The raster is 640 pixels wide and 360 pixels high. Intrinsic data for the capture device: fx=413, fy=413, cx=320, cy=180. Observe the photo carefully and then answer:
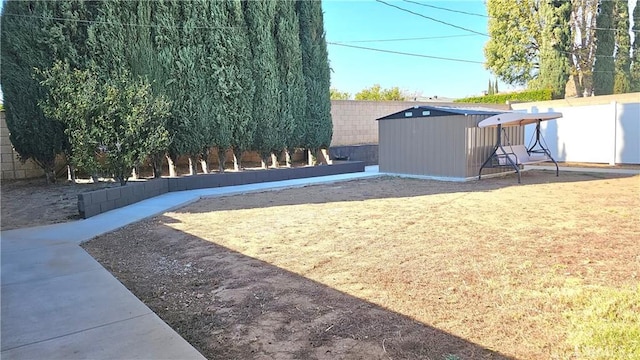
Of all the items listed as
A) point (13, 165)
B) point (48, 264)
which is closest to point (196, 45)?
point (13, 165)

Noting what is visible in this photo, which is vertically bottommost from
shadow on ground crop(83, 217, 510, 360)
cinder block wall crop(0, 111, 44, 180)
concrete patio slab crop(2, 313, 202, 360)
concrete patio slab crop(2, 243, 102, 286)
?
shadow on ground crop(83, 217, 510, 360)

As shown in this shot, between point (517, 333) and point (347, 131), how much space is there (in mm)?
13420

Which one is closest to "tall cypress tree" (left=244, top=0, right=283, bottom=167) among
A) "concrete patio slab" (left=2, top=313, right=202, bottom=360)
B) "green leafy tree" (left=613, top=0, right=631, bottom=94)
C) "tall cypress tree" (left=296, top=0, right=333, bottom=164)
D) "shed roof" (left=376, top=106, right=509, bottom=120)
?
"tall cypress tree" (left=296, top=0, right=333, bottom=164)

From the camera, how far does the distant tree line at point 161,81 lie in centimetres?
825

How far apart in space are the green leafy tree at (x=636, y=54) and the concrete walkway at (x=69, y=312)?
32.1 meters

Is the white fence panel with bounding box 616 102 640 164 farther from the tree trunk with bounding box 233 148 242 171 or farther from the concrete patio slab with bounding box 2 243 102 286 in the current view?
the concrete patio slab with bounding box 2 243 102 286

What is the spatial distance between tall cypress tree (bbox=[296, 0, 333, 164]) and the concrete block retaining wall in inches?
41.3

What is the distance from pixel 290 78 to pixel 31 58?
6.55 metres

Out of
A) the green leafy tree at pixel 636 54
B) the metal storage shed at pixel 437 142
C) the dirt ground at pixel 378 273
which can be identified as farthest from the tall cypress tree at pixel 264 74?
the green leafy tree at pixel 636 54

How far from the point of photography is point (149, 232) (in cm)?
566

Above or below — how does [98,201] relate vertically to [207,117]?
below

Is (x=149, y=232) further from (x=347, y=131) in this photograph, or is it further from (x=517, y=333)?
(x=347, y=131)

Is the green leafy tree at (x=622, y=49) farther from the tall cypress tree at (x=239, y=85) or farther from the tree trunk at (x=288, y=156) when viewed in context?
the tall cypress tree at (x=239, y=85)

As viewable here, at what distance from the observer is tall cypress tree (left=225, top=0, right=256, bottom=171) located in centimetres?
1110
